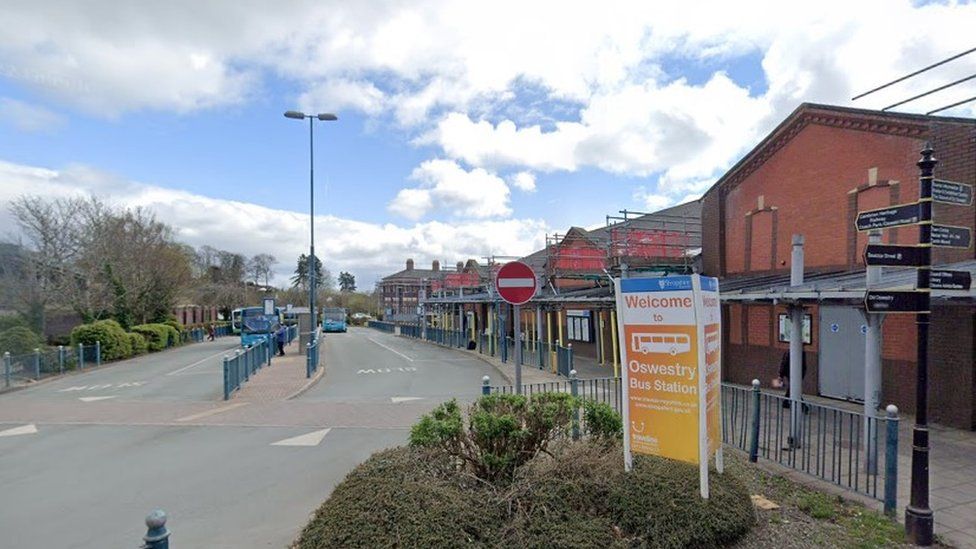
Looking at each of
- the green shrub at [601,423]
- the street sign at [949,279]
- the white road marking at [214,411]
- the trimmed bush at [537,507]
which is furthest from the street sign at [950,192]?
the white road marking at [214,411]

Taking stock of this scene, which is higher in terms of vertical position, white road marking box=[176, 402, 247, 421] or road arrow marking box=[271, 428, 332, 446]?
road arrow marking box=[271, 428, 332, 446]

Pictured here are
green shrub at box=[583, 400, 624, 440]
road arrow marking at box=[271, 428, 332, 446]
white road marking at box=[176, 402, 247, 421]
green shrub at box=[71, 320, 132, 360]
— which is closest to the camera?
green shrub at box=[583, 400, 624, 440]

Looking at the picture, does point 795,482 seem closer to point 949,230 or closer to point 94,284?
point 949,230

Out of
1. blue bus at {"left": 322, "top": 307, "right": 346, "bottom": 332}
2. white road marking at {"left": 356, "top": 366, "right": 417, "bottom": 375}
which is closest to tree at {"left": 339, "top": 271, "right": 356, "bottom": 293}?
blue bus at {"left": 322, "top": 307, "right": 346, "bottom": 332}

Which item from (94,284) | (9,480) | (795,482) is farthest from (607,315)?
(94,284)

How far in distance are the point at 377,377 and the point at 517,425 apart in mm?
14310

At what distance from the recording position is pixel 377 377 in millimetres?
18578

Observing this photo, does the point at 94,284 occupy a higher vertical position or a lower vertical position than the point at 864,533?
higher

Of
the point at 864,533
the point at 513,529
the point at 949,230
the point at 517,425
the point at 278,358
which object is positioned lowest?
the point at 278,358

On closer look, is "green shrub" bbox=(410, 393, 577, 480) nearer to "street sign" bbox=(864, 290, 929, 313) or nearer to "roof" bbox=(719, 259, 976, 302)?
"street sign" bbox=(864, 290, 929, 313)

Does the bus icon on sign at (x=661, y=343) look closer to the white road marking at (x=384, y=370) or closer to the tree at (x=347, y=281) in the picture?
the white road marking at (x=384, y=370)

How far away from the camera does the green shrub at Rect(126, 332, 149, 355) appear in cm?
2923

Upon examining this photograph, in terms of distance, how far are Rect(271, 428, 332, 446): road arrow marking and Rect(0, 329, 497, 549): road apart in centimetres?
2

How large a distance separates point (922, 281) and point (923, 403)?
112 centimetres
